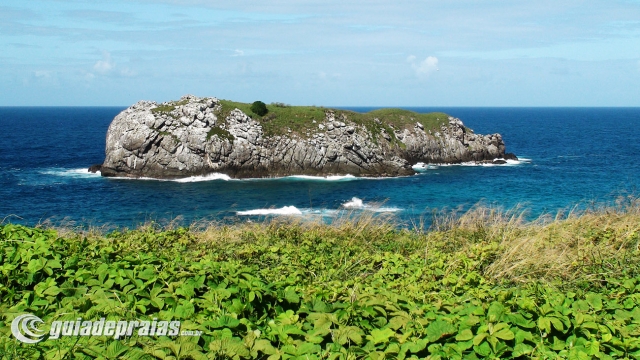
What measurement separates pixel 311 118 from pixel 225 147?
43.0 ft

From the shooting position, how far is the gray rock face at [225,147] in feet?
197

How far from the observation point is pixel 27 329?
5727 millimetres

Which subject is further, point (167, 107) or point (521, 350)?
point (167, 107)

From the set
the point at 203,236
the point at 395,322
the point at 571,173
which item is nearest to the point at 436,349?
the point at 395,322

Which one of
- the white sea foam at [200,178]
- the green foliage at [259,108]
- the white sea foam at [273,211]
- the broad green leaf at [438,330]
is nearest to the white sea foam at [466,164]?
the green foliage at [259,108]

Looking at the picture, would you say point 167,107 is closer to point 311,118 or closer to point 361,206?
point 311,118

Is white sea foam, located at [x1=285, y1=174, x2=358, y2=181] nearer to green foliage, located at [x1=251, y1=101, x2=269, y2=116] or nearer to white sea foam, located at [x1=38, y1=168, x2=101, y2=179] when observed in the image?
green foliage, located at [x1=251, y1=101, x2=269, y2=116]

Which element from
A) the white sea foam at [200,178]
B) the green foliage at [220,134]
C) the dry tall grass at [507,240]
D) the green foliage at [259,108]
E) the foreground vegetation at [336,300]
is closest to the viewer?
the foreground vegetation at [336,300]

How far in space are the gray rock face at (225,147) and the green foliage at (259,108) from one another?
2.89 m

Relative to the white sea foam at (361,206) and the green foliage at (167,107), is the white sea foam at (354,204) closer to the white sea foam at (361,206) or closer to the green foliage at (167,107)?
the white sea foam at (361,206)

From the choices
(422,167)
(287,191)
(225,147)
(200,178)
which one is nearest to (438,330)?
(287,191)

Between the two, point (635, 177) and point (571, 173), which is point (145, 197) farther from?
point (635, 177)

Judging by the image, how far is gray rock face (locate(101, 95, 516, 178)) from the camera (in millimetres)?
60031

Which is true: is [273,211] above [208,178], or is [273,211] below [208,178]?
below
